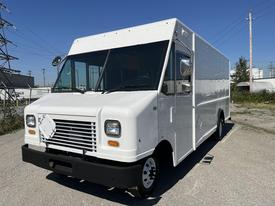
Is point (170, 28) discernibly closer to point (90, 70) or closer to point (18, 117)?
point (90, 70)

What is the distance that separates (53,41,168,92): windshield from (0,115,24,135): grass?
279 inches

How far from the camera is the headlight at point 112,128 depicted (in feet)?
11.8

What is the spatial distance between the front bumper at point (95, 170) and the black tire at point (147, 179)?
0.22m

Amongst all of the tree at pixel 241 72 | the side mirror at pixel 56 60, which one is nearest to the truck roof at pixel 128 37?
the side mirror at pixel 56 60

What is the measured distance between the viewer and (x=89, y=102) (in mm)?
4113

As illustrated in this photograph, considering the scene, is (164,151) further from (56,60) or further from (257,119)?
(257,119)

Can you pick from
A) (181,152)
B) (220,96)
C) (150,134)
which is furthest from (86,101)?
(220,96)

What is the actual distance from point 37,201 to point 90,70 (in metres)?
2.43

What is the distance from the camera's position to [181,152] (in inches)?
200

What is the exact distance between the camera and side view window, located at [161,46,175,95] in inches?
169

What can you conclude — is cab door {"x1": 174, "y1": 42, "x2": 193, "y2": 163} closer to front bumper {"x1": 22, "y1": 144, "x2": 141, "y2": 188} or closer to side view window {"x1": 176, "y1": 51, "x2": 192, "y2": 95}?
side view window {"x1": 176, "y1": 51, "x2": 192, "y2": 95}

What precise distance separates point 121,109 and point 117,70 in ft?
4.16

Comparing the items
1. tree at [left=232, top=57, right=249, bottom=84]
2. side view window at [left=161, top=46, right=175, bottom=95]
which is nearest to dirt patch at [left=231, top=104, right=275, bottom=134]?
side view window at [left=161, top=46, right=175, bottom=95]

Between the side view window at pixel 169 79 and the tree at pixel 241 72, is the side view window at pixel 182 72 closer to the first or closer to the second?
the side view window at pixel 169 79
